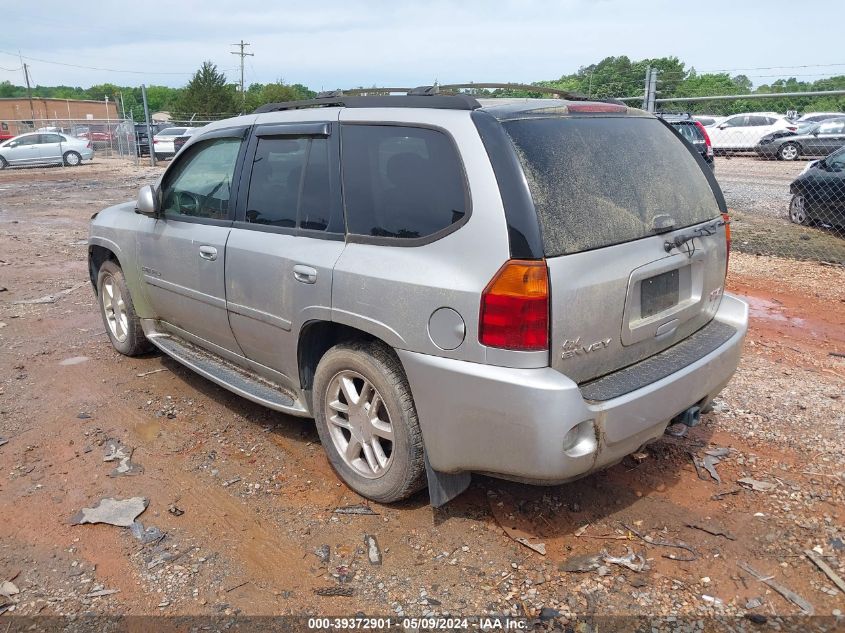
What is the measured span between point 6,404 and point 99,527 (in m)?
1.95

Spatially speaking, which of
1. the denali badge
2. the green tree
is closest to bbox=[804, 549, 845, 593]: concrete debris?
the denali badge

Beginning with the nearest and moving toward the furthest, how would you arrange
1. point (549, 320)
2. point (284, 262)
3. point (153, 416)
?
point (549, 320), point (284, 262), point (153, 416)

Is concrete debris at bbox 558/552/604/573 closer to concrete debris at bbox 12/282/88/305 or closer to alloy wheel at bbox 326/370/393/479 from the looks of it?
alloy wheel at bbox 326/370/393/479

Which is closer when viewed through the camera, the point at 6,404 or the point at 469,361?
the point at 469,361

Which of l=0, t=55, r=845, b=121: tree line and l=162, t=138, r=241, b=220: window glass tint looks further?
l=0, t=55, r=845, b=121: tree line

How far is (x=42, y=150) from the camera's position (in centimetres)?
2698

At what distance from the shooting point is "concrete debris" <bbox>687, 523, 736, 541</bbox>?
301 cm

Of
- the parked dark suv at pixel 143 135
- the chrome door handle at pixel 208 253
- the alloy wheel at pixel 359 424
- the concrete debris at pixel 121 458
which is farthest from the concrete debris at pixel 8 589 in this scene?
the parked dark suv at pixel 143 135

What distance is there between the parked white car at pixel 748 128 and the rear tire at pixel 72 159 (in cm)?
2631

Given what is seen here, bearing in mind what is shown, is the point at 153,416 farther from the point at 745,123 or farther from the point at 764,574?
the point at 745,123

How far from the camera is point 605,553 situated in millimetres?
2918

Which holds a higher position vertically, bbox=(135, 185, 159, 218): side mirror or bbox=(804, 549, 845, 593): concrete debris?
bbox=(135, 185, 159, 218): side mirror

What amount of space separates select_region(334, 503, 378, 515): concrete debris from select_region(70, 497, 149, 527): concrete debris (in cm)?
99

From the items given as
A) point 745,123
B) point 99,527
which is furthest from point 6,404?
point 745,123
